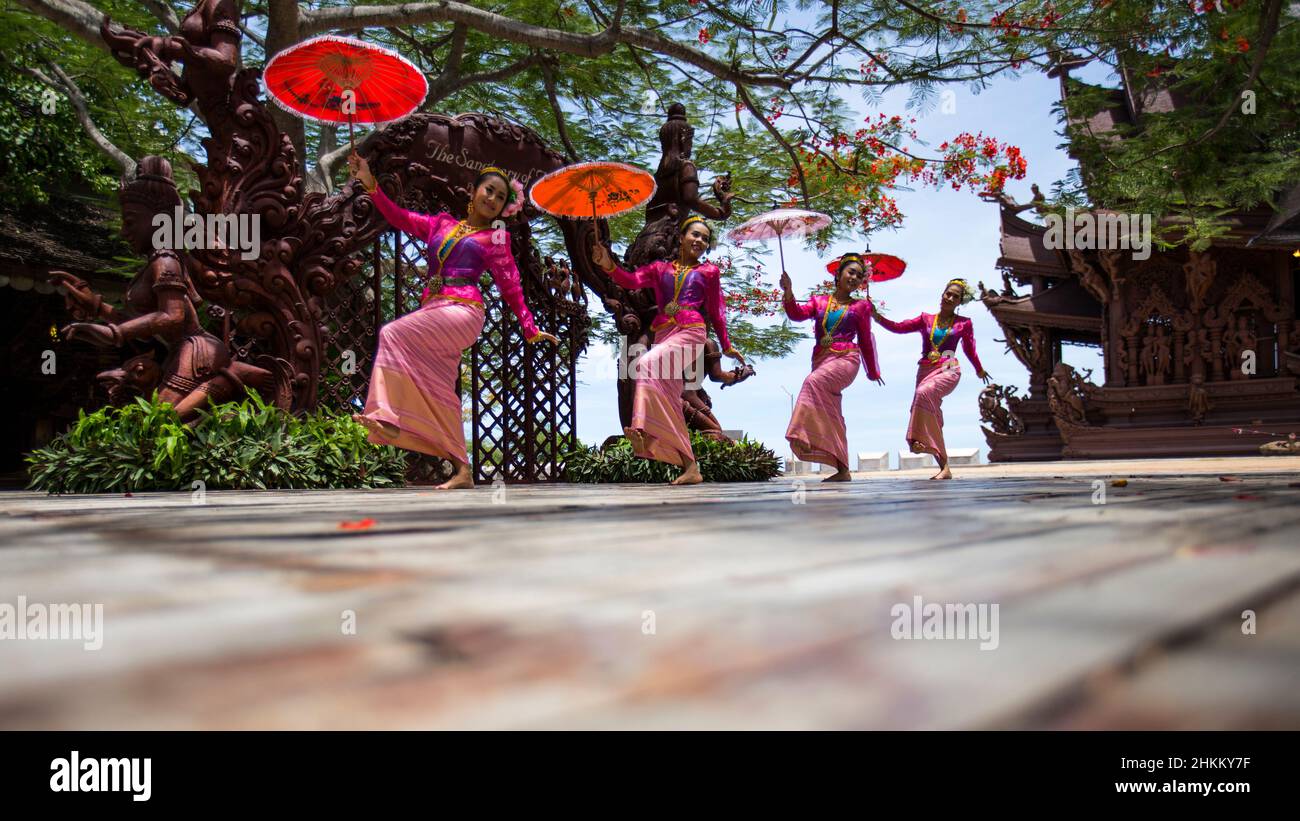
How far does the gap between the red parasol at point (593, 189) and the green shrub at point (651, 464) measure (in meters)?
2.80

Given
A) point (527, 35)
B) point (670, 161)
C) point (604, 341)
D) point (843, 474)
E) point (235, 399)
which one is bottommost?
→ point (843, 474)

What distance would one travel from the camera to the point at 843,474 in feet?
22.6

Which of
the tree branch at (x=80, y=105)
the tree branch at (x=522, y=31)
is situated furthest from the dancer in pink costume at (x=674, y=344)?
the tree branch at (x=80, y=105)

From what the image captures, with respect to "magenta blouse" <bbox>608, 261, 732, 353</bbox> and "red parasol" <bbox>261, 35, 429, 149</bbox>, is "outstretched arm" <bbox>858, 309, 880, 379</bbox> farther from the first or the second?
"red parasol" <bbox>261, 35, 429, 149</bbox>

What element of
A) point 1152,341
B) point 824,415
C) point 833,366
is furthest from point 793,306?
point 1152,341

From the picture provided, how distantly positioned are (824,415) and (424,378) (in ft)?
10.8

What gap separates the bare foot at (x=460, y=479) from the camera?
4902 mm

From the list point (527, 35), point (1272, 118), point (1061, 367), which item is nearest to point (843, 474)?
point (1272, 118)

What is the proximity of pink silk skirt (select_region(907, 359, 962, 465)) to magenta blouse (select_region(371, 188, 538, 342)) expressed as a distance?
410cm

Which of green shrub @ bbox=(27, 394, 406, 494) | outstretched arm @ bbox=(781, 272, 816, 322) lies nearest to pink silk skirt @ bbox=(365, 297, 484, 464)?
green shrub @ bbox=(27, 394, 406, 494)

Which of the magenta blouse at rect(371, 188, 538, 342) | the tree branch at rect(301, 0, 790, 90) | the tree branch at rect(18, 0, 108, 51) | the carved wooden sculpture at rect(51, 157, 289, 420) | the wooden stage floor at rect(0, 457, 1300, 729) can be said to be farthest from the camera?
the tree branch at rect(301, 0, 790, 90)

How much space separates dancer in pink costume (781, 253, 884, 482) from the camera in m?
6.89
